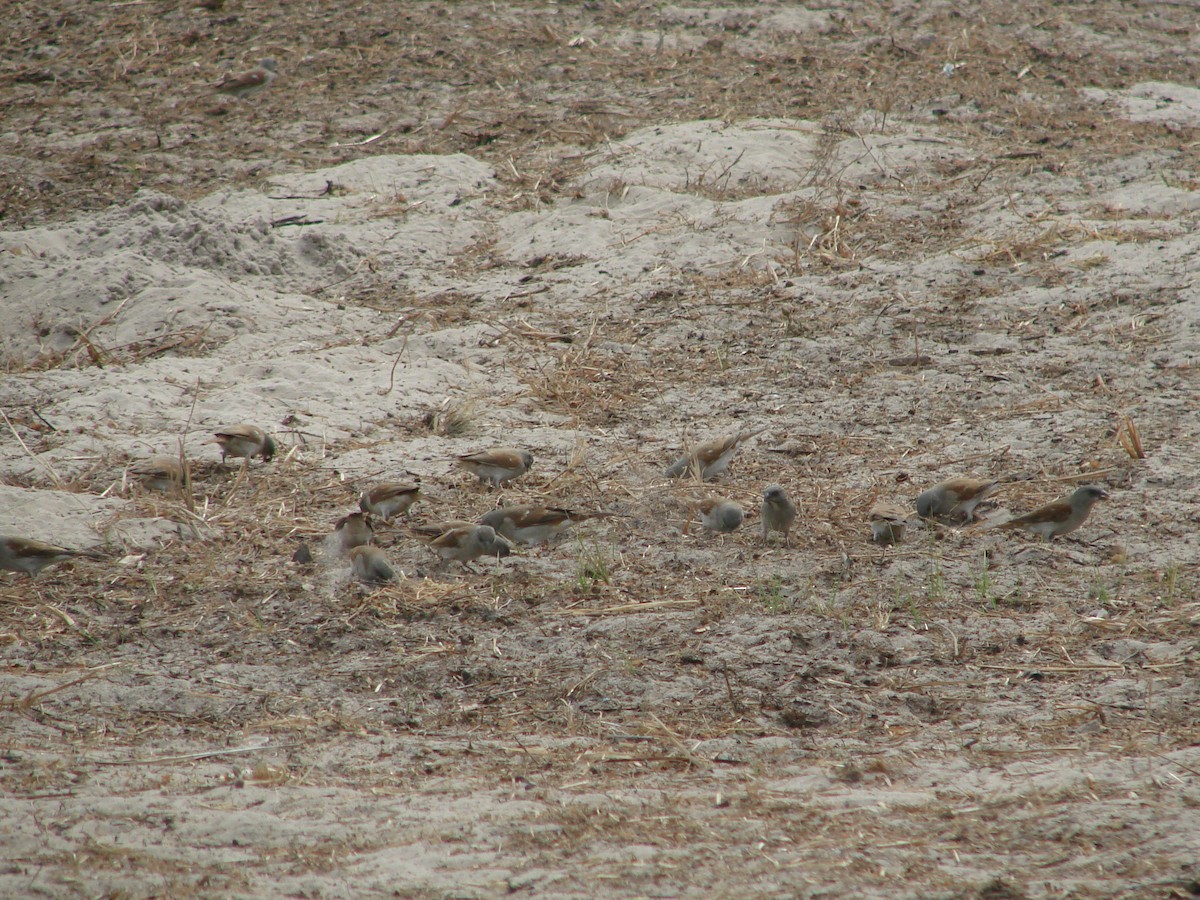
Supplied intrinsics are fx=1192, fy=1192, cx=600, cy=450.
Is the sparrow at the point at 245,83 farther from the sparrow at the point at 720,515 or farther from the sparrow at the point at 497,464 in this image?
the sparrow at the point at 720,515

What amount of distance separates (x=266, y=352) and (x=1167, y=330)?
6.63m

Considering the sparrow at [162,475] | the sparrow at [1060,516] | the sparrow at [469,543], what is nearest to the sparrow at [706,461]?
the sparrow at [469,543]

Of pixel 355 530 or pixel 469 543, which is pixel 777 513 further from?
pixel 355 530

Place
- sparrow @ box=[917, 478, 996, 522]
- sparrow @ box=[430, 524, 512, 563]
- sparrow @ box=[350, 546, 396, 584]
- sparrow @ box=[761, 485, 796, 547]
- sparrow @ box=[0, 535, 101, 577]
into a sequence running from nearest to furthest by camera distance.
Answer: sparrow @ box=[0, 535, 101, 577] → sparrow @ box=[350, 546, 396, 584] → sparrow @ box=[430, 524, 512, 563] → sparrow @ box=[761, 485, 796, 547] → sparrow @ box=[917, 478, 996, 522]

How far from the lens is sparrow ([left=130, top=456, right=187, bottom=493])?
22.6ft

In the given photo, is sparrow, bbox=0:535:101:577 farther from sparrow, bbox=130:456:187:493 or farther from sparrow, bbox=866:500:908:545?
sparrow, bbox=866:500:908:545

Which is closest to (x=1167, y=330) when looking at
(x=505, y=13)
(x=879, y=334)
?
(x=879, y=334)

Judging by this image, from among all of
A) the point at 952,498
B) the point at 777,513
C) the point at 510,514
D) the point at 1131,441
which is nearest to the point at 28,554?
the point at 510,514

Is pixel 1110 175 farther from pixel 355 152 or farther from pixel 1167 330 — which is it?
pixel 355 152

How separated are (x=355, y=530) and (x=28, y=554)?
161cm

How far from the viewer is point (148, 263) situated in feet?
32.0

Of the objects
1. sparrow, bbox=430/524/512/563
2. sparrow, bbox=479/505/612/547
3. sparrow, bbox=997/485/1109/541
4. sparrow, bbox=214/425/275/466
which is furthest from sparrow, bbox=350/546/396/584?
sparrow, bbox=997/485/1109/541

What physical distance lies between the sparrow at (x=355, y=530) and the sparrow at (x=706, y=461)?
6.30 ft

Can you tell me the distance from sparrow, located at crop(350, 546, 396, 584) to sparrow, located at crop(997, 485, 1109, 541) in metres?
3.35
